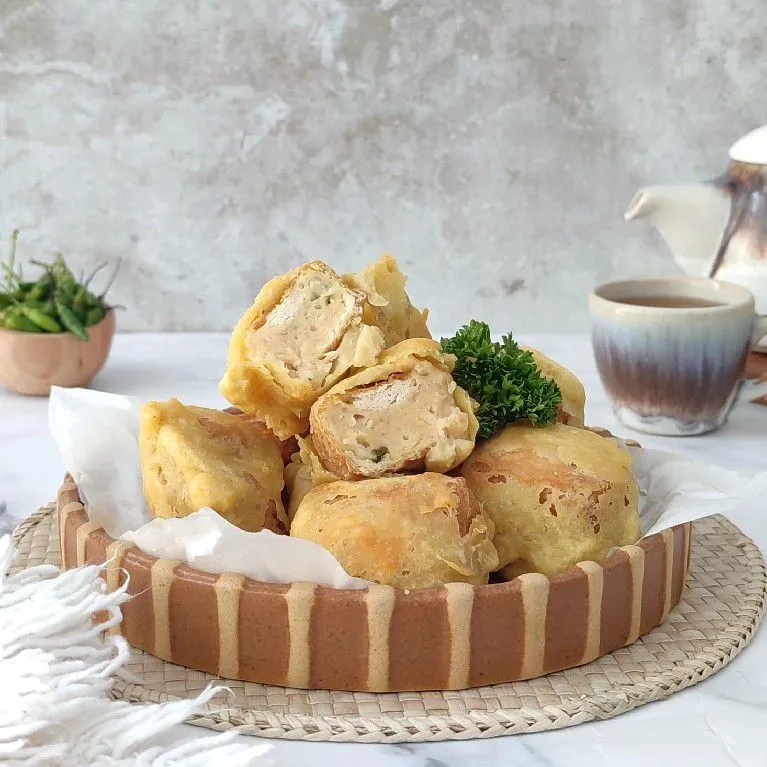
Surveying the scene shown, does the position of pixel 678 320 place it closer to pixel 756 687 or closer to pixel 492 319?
pixel 756 687

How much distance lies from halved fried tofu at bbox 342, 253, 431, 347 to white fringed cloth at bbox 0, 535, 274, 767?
1.76 feet

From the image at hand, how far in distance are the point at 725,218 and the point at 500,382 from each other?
1044 mm

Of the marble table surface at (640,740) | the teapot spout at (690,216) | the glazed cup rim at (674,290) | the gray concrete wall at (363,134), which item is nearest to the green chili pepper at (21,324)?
the marble table surface at (640,740)

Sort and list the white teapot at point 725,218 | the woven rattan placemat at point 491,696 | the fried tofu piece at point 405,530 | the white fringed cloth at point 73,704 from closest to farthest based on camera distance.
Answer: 1. the white fringed cloth at point 73,704
2. the woven rattan placemat at point 491,696
3. the fried tofu piece at point 405,530
4. the white teapot at point 725,218

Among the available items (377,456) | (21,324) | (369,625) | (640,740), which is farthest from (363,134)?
(640,740)

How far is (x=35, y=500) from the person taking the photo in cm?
194

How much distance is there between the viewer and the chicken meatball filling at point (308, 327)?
59.7 inches

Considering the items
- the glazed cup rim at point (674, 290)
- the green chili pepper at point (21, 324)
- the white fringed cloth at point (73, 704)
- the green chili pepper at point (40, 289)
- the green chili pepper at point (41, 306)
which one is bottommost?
the white fringed cloth at point (73, 704)

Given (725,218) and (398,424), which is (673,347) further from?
(398,424)

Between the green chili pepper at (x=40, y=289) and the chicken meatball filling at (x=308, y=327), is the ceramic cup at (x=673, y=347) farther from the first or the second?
the green chili pepper at (x=40, y=289)

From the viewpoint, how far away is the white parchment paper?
129 cm

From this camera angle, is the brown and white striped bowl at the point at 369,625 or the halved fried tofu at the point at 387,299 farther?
the halved fried tofu at the point at 387,299

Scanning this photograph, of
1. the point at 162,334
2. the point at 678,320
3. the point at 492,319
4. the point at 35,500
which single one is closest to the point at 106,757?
the point at 35,500

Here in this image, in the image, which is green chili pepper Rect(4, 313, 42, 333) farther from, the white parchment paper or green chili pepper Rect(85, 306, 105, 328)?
the white parchment paper
